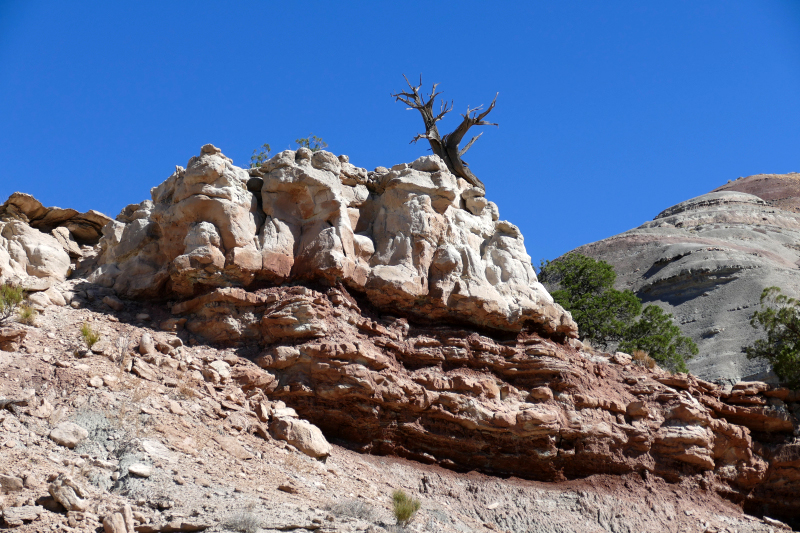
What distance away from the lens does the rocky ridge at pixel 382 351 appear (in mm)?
10352

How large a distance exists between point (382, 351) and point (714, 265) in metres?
28.1

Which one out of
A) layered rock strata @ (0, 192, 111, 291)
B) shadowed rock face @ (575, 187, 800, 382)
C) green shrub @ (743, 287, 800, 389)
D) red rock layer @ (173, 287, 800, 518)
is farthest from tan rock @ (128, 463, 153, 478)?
shadowed rock face @ (575, 187, 800, 382)

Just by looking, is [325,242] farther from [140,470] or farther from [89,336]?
[140,470]

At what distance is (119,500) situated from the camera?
23.3 ft

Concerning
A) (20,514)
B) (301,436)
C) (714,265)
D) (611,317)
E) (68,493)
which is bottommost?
(20,514)

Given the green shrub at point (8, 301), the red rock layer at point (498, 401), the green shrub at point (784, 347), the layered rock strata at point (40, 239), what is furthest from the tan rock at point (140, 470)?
the green shrub at point (784, 347)

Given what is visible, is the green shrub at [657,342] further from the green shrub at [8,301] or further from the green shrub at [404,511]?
the green shrub at [8,301]

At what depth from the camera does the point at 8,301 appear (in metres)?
10.2

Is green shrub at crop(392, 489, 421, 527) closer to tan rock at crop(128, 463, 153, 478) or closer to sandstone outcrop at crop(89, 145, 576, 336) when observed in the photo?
tan rock at crop(128, 463, 153, 478)

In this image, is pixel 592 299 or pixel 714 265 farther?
pixel 714 265

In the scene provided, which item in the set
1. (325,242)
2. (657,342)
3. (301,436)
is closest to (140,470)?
(301,436)

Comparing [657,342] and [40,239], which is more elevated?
[657,342]

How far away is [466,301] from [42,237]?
7526 millimetres

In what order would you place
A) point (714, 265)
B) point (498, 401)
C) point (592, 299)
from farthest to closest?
point (714, 265) → point (592, 299) → point (498, 401)
